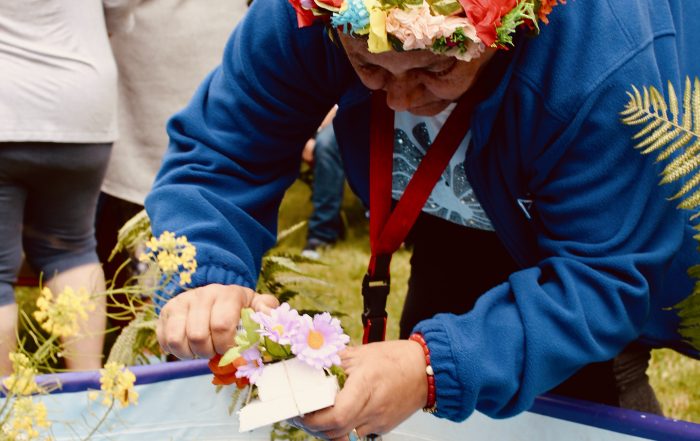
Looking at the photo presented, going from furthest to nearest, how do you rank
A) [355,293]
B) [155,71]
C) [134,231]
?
[355,293] < [155,71] < [134,231]

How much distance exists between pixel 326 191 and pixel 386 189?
10.8 ft

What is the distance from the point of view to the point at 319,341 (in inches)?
43.1

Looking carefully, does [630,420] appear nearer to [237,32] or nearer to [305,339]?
[305,339]

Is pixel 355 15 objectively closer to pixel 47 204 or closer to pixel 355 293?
pixel 47 204

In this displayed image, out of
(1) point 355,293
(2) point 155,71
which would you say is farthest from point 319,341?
(1) point 355,293

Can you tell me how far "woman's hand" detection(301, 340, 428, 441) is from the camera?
45.1 inches

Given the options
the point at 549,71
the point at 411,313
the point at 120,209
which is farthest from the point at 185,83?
the point at 549,71

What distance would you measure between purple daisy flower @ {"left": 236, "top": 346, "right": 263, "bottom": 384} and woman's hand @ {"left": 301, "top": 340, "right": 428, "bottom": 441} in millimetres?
93

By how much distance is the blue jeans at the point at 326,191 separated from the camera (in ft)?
15.5

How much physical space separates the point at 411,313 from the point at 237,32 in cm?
82

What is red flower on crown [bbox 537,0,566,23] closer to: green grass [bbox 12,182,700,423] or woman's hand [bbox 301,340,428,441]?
woman's hand [bbox 301,340,428,441]

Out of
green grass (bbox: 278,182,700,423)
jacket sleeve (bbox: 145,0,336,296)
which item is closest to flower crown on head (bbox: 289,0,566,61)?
jacket sleeve (bbox: 145,0,336,296)

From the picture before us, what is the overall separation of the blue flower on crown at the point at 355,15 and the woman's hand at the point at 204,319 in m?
0.41

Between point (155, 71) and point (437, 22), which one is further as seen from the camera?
point (155, 71)
